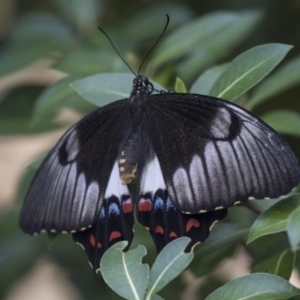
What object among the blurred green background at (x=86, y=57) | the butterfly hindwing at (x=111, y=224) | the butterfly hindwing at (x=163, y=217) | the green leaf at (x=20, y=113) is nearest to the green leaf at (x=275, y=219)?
the butterfly hindwing at (x=163, y=217)

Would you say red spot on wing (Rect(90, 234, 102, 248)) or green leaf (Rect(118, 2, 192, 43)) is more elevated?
green leaf (Rect(118, 2, 192, 43))

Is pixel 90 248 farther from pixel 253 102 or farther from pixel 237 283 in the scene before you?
pixel 253 102

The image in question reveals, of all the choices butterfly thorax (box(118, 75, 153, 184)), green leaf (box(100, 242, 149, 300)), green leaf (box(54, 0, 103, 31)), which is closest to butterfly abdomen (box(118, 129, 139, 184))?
butterfly thorax (box(118, 75, 153, 184))

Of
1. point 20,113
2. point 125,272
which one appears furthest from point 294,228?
point 20,113

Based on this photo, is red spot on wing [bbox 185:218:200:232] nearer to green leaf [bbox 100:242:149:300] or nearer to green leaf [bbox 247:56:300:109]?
green leaf [bbox 100:242:149:300]

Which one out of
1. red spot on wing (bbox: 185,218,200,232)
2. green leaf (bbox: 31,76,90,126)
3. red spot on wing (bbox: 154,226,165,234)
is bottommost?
red spot on wing (bbox: 185,218,200,232)

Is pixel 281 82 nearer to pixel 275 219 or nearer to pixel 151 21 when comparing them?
pixel 275 219

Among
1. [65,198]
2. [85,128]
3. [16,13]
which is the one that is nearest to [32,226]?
[65,198]
